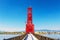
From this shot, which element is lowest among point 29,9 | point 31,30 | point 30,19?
point 31,30

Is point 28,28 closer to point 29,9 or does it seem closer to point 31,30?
point 31,30

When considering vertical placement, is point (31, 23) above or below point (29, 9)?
below

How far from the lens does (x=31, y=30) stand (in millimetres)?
34969

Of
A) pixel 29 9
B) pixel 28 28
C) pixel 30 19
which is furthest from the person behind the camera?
pixel 29 9

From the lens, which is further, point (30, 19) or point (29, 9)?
point (29, 9)

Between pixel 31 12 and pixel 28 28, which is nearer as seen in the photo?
pixel 28 28

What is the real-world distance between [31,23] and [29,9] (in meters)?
4.59

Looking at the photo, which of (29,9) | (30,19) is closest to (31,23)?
(30,19)

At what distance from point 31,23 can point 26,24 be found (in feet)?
4.37

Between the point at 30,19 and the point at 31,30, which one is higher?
the point at 30,19

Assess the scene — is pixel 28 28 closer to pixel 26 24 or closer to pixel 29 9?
pixel 26 24

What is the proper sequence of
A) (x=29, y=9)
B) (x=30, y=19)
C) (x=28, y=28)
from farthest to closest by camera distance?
(x=29, y=9)
(x=30, y=19)
(x=28, y=28)

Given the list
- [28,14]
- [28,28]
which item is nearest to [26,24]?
[28,28]

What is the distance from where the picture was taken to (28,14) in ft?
127
